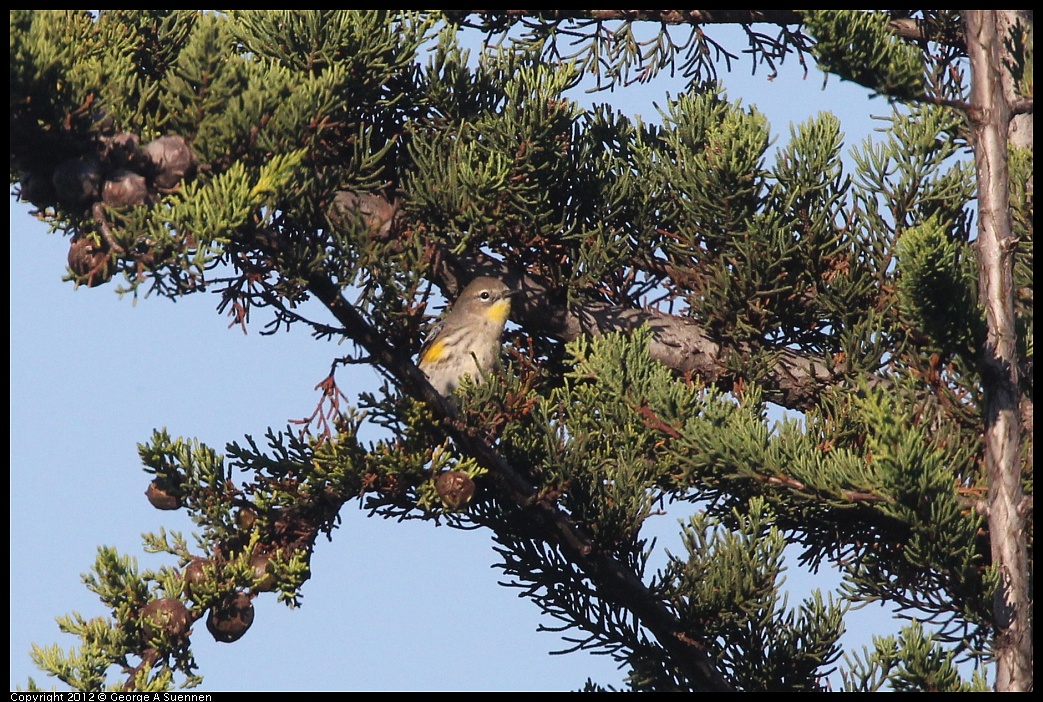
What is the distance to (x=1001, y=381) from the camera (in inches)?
145

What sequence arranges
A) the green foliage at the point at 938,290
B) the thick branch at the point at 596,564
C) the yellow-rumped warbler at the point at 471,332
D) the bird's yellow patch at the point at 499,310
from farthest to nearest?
the bird's yellow patch at the point at 499,310, the yellow-rumped warbler at the point at 471,332, the thick branch at the point at 596,564, the green foliage at the point at 938,290

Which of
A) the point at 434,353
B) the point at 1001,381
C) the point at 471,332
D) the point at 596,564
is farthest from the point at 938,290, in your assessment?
the point at 434,353

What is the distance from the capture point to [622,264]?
17.0ft

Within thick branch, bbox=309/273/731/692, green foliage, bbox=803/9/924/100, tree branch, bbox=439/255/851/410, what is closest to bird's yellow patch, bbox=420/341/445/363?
tree branch, bbox=439/255/851/410

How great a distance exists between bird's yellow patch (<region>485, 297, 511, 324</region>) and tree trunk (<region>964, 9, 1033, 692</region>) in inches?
85.4

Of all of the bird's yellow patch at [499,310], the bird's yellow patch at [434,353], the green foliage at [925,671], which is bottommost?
the green foliage at [925,671]

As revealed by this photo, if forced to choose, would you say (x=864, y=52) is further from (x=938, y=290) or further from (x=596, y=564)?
(x=596, y=564)

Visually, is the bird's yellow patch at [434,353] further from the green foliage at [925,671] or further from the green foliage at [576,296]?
the green foliage at [925,671]

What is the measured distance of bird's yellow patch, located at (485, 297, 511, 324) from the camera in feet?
17.1

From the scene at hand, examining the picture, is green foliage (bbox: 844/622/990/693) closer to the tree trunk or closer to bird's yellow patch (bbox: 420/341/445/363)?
the tree trunk

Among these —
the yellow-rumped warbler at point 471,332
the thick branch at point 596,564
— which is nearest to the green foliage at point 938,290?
the thick branch at point 596,564

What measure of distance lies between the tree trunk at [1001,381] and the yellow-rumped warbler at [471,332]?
6.05 feet

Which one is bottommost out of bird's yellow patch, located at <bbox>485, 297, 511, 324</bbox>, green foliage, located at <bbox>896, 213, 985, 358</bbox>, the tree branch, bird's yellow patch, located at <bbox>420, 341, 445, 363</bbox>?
green foliage, located at <bbox>896, 213, 985, 358</bbox>

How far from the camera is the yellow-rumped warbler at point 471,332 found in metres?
5.08
